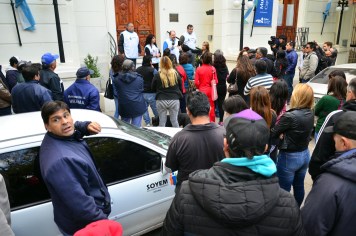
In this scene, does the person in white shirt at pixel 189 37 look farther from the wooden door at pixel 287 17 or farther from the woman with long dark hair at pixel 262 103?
the woman with long dark hair at pixel 262 103

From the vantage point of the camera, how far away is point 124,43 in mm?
9523

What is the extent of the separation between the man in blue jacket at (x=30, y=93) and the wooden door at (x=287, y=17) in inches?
535

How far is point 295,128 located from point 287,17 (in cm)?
1388

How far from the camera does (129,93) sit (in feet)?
17.3

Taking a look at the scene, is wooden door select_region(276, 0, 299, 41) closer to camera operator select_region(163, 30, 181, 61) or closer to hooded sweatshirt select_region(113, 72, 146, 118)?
camera operator select_region(163, 30, 181, 61)

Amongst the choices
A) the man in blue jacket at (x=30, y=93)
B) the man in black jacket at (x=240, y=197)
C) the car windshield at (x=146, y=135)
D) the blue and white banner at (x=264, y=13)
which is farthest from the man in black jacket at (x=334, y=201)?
the blue and white banner at (x=264, y=13)

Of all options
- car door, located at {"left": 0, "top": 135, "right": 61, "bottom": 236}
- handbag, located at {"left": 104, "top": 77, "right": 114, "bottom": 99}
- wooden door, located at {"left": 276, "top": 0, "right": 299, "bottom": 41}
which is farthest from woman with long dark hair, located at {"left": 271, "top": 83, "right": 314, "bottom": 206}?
wooden door, located at {"left": 276, "top": 0, "right": 299, "bottom": 41}

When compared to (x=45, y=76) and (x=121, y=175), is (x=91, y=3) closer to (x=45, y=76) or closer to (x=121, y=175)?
(x=45, y=76)

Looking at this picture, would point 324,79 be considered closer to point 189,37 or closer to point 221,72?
point 221,72

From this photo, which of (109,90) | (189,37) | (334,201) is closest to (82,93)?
(109,90)

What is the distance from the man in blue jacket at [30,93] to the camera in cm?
425

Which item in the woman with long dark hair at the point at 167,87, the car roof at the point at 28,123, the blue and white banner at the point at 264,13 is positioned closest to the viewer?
the car roof at the point at 28,123

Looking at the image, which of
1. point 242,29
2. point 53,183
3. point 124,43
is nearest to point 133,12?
point 124,43

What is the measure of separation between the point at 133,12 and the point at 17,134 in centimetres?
1010
